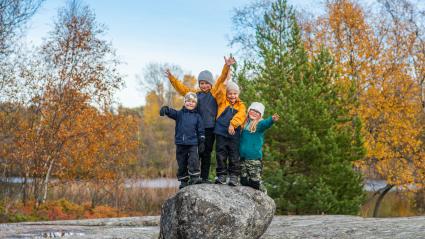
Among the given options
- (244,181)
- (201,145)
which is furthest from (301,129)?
(201,145)

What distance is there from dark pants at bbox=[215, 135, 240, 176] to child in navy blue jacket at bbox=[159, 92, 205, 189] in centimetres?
25

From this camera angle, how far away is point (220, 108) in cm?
671

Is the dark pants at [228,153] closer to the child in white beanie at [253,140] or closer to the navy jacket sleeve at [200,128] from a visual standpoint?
the child in white beanie at [253,140]

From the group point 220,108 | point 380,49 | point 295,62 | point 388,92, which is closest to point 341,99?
point 295,62

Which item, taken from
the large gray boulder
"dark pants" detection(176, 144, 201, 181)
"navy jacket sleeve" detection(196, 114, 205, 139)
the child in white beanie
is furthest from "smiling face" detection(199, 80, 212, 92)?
the large gray boulder

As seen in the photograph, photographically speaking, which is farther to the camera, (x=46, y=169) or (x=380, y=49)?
(x=380, y=49)

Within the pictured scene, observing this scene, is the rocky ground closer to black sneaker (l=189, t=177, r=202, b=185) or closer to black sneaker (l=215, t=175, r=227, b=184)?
black sneaker (l=215, t=175, r=227, b=184)

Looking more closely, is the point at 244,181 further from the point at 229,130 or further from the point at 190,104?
the point at 190,104

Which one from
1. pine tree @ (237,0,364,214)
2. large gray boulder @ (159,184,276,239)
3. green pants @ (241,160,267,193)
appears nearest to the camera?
large gray boulder @ (159,184,276,239)

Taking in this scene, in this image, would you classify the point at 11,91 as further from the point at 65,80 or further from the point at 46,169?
the point at 46,169

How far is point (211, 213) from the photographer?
636 cm

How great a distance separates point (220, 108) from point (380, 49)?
51.7ft

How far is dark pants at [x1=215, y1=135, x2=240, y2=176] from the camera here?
656 cm

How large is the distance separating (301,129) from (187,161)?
6.81 metres
